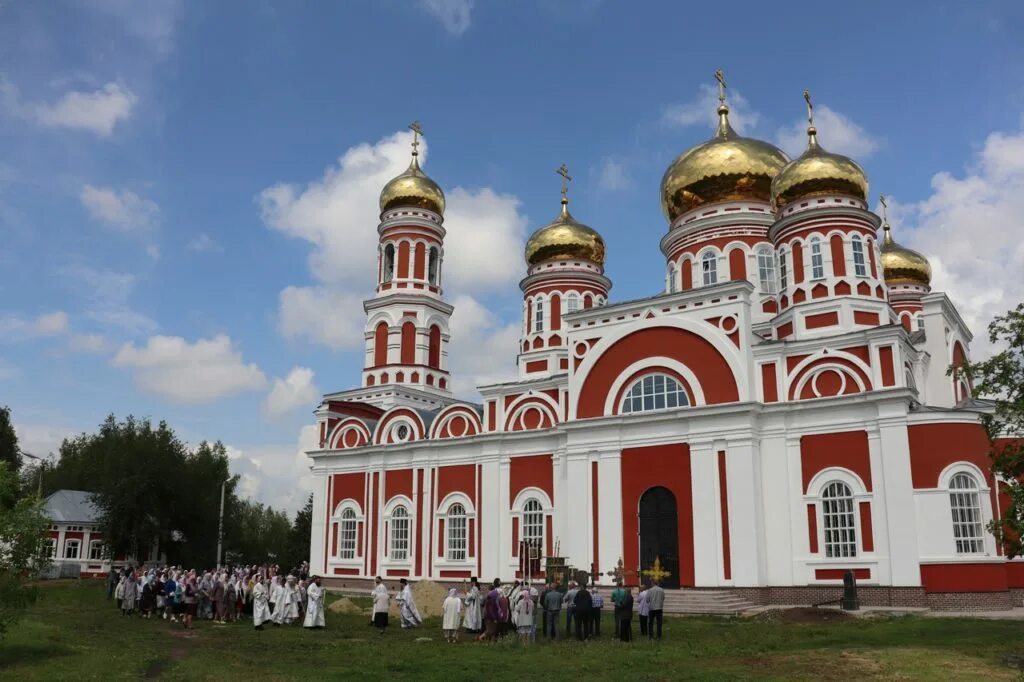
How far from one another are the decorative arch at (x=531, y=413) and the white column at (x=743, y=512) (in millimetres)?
6165

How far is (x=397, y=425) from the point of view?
2975 cm

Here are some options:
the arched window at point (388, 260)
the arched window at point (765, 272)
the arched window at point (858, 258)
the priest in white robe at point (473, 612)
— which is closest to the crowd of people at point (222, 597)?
the priest in white robe at point (473, 612)

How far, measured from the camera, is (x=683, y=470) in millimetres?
22562

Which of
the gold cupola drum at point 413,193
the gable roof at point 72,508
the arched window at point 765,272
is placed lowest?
the gable roof at point 72,508

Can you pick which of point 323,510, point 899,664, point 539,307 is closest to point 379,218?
point 539,307

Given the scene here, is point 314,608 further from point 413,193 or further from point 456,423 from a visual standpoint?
point 413,193

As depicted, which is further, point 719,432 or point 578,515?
point 578,515

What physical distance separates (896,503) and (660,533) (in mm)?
5840

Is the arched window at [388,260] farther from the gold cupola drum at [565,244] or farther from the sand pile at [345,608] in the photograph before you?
the sand pile at [345,608]

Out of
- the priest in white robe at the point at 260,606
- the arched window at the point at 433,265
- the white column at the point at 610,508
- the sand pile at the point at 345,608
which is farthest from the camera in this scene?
the arched window at the point at 433,265

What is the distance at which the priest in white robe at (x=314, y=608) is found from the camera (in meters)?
17.6

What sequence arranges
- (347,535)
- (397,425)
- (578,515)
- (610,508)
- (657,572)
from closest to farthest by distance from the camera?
(657,572)
(610,508)
(578,515)
(397,425)
(347,535)

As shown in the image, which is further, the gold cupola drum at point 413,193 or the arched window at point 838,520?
the gold cupola drum at point 413,193

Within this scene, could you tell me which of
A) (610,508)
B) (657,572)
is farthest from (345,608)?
(657,572)
